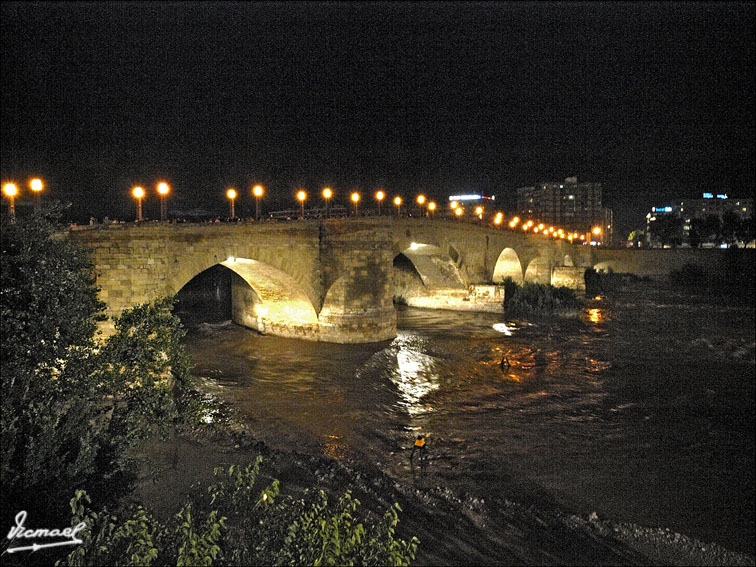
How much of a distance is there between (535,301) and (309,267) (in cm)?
1830

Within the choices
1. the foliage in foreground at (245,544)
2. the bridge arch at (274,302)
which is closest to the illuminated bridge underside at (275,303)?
the bridge arch at (274,302)

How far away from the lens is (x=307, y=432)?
1178 centimetres

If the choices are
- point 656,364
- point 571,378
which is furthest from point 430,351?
point 656,364

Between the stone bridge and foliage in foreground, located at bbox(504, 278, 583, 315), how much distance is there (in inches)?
52.9

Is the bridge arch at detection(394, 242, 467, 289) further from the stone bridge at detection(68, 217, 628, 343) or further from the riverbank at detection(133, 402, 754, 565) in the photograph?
the riverbank at detection(133, 402, 754, 565)

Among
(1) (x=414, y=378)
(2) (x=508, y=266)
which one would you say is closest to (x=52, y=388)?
(1) (x=414, y=378)

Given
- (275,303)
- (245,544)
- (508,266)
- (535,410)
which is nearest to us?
(245,544)

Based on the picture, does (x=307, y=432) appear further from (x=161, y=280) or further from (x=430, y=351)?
(x=430, y=351)

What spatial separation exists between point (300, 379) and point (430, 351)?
6.75 metres

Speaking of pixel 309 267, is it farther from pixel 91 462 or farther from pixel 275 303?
pixel 91 462

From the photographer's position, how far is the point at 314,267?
21344 mm

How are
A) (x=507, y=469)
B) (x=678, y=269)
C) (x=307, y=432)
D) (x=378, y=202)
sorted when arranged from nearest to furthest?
(x=507, y=469) < (x=307, y=432) < (x=378, y=202) < (x=678, y=269)

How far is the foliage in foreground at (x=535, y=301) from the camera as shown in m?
32.9

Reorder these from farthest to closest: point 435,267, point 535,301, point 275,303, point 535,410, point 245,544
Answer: point 535,301 → point 435,267 → point 275,303 → point 535,410 → point 245,544
